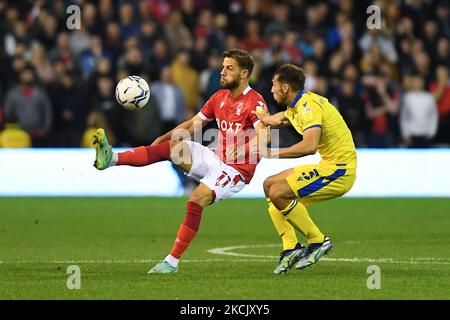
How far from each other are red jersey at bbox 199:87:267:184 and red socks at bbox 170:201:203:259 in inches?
24.2

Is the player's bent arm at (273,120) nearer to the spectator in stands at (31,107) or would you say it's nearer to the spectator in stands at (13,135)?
the spectator in stands at (31,107)

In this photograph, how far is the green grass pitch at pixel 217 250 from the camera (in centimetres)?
1006

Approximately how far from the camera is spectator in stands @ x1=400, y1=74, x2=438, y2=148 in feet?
75.3


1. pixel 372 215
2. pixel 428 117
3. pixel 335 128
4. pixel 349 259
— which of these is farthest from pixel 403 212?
pixel 335 128

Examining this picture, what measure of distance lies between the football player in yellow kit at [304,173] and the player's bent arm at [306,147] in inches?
0.5

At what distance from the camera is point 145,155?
11508 millimetres

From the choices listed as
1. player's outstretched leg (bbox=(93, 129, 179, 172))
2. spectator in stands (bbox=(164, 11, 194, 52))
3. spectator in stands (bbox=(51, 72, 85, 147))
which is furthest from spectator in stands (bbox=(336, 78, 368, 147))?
player's outstretched leg (bbox=(93, 129, 179, 172))

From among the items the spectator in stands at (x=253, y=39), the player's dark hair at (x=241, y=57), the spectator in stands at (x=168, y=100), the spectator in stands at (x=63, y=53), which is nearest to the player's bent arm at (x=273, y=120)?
the player's dark hair at (x=241, y=57)

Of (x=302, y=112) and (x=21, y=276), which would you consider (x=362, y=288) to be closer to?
(x=302, y=112)

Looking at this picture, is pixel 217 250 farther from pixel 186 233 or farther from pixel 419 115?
pixel 419 115

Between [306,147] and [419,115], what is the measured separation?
12251 mm

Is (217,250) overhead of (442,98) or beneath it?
beneath

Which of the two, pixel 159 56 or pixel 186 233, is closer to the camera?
pixel 186 233

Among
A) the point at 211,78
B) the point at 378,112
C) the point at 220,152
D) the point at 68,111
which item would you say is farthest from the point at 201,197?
the point at 378,112
